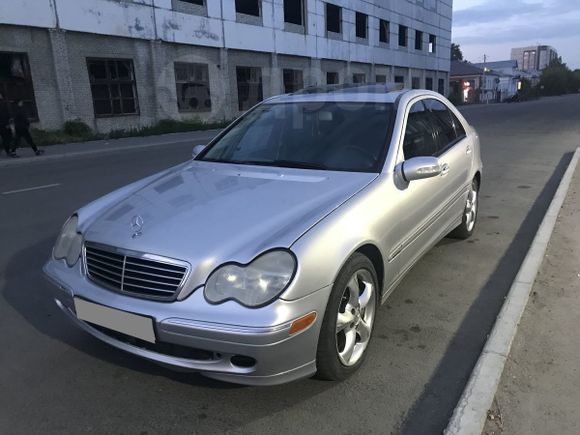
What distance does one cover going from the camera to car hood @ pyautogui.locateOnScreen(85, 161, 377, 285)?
96.0 inches

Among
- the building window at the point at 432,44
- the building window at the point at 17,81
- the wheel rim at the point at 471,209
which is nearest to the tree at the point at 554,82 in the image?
the building window at the point at 432,44

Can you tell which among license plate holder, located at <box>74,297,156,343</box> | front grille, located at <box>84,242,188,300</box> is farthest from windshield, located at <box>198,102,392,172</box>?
license plate holder, located at <box>74,297,156,343</box>

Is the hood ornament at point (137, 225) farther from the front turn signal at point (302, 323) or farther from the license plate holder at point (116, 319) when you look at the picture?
the front turn signal at point (302, 323)

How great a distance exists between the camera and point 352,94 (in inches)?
166

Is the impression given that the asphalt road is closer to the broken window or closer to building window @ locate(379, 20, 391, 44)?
building window @ locate(379, 20, 391, 44)

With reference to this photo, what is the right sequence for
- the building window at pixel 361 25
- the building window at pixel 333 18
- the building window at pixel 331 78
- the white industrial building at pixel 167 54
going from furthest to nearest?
the building window at pixel 361 25, the building window at pixel 331 78, the building window at pixel 333 18, the white industrial building at pixel 167 54

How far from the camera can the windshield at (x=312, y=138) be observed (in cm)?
352

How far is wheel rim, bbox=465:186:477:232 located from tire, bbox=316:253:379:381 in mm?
2535

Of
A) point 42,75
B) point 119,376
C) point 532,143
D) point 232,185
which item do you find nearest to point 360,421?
point 119,376

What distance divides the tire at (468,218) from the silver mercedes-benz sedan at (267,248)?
1.23 metres

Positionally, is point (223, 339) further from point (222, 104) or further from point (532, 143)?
point (222, 104)

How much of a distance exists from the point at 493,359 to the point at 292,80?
29.1 m

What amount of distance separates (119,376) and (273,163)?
1.76 metres

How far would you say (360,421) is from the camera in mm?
2480
